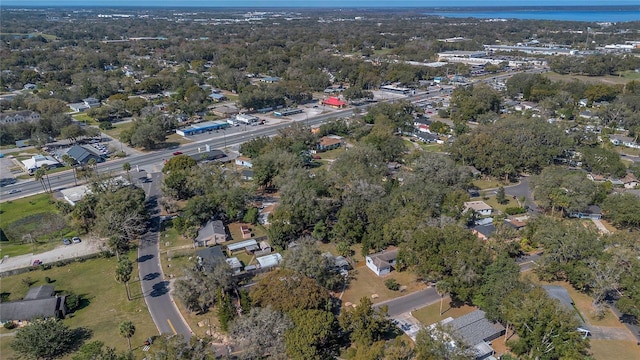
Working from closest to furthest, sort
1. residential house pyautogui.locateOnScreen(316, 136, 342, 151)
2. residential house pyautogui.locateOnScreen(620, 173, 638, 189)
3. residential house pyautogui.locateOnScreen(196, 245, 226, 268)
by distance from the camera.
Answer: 1. residential house pyautogui.locateOnScreen(196, 245, 226, 268)
2. residential house pyautogui.locateOnScreen(620, 173, 638, 189)
3. residential house pyautogui.locateOnScreen(316, 136, 342, 151)

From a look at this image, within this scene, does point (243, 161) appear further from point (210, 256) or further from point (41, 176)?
point (210, 256)

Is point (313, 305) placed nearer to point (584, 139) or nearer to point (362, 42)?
point (584, 139)

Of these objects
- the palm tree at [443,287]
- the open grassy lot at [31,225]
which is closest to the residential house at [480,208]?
the palm tree at [443,287]

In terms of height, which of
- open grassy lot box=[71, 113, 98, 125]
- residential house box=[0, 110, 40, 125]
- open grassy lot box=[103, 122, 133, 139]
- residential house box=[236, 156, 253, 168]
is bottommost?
residential house box=[236, 156, 253, 168]

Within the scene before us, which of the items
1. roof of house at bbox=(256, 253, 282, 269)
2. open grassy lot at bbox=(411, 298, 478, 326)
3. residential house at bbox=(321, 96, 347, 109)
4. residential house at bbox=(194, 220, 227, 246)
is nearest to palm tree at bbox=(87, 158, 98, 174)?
residential house at bbox=(194, 220, 227, 246)

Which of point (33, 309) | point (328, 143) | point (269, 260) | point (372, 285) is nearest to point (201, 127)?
point (328, 143)

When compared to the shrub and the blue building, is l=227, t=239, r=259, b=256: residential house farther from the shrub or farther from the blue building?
the blue building
